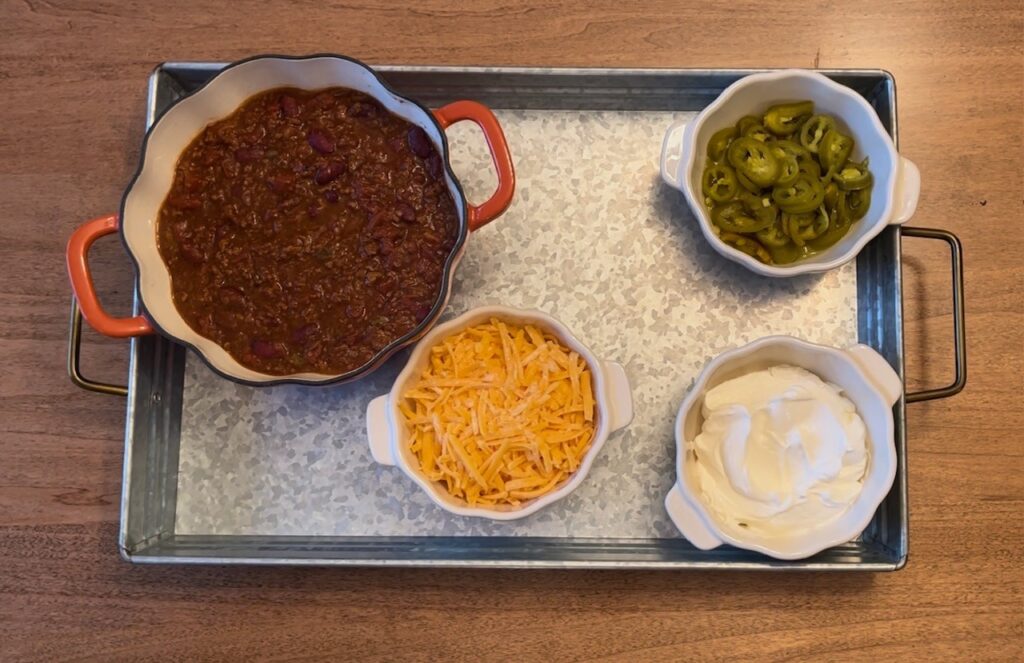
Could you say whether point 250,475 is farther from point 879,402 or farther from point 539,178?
point 879,402

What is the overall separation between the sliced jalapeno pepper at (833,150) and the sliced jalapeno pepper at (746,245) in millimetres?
247

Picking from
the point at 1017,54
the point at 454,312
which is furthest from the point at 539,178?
the point at 1017,54

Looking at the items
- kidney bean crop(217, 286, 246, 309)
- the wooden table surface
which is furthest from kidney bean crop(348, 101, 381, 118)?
kidney bean crop(217, 286, 246, 309)

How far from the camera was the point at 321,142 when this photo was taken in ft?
6.02

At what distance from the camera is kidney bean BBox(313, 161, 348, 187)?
1.82 meters

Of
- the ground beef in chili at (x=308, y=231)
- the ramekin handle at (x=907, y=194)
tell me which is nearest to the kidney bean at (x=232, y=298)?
the ground beef in chili at (x=308, y=231)

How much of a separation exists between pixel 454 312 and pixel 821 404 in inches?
35.1

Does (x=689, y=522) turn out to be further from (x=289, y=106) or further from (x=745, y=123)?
(x=289, y=106)

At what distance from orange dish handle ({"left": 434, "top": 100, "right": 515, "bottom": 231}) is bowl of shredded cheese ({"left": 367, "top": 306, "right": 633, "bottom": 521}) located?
23cm

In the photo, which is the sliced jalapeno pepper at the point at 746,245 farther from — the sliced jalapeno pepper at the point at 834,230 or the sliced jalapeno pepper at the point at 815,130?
the sliced jalapeno pepper at the point at 815,130

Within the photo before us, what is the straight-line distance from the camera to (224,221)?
1845mm

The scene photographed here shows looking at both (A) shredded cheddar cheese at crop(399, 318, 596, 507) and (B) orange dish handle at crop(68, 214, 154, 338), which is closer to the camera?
(B) orange dish handle at crop(68, 214, 154, 338)

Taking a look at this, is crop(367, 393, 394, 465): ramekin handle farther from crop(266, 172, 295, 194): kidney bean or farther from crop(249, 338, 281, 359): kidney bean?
crop(266, 172, 295, 194): kidney bean

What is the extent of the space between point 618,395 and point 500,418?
0.27m
